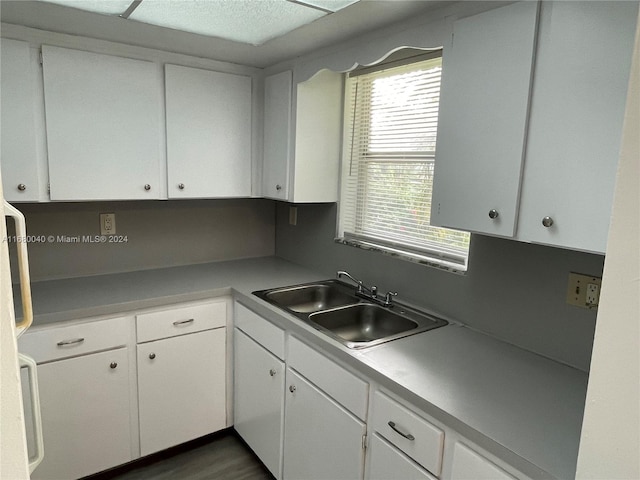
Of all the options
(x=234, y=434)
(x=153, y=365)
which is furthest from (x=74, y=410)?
(x=234, y=434)

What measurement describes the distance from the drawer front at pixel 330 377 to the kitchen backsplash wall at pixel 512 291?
60cm

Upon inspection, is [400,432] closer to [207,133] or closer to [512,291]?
[512,291]

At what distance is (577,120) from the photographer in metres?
1.15

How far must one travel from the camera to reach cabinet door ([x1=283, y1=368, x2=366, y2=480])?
1.55 m

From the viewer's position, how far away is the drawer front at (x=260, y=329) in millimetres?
1953

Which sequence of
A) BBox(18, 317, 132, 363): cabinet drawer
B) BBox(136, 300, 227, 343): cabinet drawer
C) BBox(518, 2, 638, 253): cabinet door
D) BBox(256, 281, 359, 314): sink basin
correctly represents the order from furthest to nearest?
BBox(256, 281, 359, 314): sink basin
BBox(136, 300, 227, 343): cabinet drawer
BBox(18, 317, 132, 363): cabinet drawer
BBox(518, 2, 638, 253): cabinet door

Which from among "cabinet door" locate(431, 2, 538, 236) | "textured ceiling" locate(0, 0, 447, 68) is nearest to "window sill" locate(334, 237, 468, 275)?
"cabinet door" locate(431, 2, 538, 236)

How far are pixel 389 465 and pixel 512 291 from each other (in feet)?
2.60

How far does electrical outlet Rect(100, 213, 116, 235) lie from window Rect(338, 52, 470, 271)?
1.32 metres

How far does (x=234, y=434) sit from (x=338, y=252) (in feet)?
4.05

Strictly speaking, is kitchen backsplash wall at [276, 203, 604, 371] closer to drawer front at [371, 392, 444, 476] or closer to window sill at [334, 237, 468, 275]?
window sill at [334, 237, 468, 275]

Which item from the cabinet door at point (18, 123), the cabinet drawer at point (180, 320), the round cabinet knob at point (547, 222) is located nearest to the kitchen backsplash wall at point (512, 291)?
the round cabinet knob at point (547, 222)

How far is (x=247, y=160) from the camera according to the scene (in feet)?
8.43

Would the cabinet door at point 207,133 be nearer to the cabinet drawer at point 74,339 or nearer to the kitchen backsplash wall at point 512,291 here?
the cabinet drawer at point 74,339
